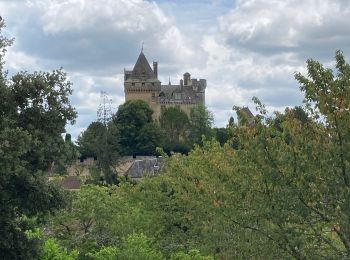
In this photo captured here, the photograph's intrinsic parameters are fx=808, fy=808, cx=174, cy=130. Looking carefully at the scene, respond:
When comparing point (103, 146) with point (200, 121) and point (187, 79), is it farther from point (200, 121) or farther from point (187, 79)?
point (187, 79)

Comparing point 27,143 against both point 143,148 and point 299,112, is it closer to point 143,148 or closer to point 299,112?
point 299,112

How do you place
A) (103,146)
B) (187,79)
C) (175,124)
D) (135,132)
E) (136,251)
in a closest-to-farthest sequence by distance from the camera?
(136,251), (103,146), (135,132), (175,124), (187,79)

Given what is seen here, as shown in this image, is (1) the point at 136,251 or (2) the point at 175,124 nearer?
(1) the point at 136,251

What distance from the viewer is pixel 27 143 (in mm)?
19516

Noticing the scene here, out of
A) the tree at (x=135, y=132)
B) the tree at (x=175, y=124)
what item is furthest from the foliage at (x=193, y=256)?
the tree at (x=175, y=124)

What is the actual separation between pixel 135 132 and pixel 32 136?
9643 cm

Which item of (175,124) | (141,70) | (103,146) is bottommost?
(103,146)

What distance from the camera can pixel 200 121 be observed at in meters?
131

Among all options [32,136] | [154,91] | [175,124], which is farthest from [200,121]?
[32,136]

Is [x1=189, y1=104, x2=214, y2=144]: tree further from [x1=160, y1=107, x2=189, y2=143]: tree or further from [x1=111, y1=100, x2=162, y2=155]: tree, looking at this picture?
[x1=111, y1=100, x2=162, y2=155]: tree

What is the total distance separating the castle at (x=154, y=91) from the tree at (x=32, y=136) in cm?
11419

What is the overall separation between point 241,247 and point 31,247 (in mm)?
5954

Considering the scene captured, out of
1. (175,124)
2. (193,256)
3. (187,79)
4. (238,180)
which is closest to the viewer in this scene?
(238,180)

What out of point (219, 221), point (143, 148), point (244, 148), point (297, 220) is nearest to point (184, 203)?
point (219, 221)
